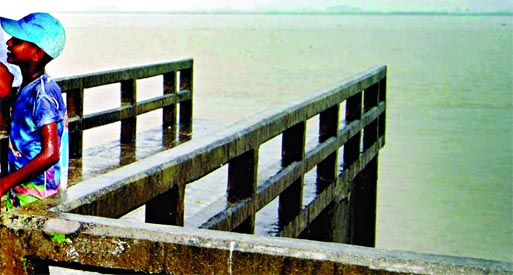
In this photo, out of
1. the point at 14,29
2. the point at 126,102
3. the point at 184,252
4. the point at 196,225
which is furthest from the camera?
the point at 126,102

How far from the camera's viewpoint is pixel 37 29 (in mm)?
3004

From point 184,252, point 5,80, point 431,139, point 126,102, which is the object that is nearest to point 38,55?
point 5,80

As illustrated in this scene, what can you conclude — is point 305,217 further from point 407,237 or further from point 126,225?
point 407,237

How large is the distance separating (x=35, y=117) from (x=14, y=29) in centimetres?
27

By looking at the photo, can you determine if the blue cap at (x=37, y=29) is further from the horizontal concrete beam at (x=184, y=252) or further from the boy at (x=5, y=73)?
the horizontal concrete beam at (x=184, y=252)

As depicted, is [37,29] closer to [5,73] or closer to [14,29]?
[14,29]

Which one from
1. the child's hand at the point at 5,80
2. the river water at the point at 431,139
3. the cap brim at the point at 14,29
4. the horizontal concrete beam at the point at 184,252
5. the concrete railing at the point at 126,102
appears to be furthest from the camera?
the river water at the point at 431,139

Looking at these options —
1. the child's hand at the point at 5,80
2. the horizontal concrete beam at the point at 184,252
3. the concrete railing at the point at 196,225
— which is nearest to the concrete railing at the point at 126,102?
the concrete railing at the point at 196,225

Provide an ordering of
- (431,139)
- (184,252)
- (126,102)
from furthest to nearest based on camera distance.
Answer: (431,139) < (126,102) < (184,252)

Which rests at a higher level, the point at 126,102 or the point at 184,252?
the point at 184,252

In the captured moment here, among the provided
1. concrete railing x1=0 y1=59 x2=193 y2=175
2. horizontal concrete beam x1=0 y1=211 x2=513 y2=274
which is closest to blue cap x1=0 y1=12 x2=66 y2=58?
horizontal concrete beam x1=0 y1=211 x2=513 y2=274

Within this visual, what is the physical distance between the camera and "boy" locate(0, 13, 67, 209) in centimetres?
293

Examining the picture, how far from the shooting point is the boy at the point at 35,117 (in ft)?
9.62

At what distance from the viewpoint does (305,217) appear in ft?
19.6
